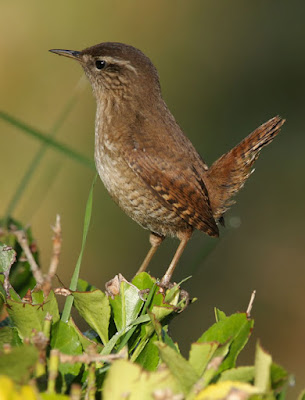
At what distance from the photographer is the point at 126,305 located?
1.59m

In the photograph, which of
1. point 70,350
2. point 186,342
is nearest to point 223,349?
point 70,350

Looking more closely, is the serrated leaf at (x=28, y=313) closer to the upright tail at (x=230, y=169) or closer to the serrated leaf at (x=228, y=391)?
the serrated leaf at (x=228, y=391)

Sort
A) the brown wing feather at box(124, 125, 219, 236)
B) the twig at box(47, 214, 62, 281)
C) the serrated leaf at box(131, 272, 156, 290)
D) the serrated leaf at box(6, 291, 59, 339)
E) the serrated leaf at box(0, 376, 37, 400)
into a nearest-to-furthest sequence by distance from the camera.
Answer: the serrated leaf at box(0, 376, 37, 400), the twig at box(47, 214, 62, 281), the serrated leaf at box(6, 291, 59, 339), the serrated leaf at box(131, 272, 156, 290), the brown wing feather at box(124, 125, 219, 236)

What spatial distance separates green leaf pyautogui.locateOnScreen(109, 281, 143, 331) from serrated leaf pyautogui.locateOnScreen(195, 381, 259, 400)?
449mm

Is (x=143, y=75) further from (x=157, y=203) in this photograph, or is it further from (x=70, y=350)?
(x=70, y=350)

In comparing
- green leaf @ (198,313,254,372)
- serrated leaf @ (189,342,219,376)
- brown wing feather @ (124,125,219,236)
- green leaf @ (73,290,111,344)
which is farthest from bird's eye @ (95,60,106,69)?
serrated leaf @ (189,342,219,376)

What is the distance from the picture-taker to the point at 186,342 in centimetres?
460

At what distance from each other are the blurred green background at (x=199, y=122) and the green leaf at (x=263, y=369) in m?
3.24

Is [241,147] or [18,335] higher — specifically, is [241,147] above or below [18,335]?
above

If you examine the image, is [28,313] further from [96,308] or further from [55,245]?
[55,245]

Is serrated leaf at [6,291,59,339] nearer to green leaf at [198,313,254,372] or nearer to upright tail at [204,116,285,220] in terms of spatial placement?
green leaf at [198,313,254,372]

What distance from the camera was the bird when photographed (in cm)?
292

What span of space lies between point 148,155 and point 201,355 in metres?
1.68

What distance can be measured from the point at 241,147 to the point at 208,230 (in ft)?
1.38
